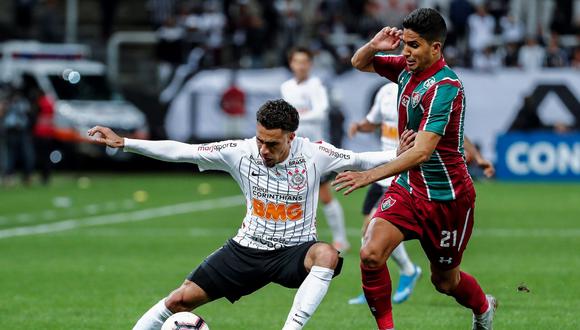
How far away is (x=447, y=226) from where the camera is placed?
892cm

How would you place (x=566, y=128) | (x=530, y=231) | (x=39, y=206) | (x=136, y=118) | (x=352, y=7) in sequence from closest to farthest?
(x=530, y=231), (x=39, y=206), (x=566, y=128), (x=136, y=118), (x=352, y=7)

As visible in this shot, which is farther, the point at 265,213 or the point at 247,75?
the point at 247,75

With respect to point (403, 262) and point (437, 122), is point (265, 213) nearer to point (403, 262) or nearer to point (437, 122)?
point (437, 122)

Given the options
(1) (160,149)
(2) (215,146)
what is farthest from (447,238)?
(1) (160,149)

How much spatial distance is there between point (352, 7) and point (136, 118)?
6.60 metres

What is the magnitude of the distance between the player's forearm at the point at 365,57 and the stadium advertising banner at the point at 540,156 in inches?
750

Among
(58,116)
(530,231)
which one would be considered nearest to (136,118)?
(58,116)

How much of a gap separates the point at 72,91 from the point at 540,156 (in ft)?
37.0

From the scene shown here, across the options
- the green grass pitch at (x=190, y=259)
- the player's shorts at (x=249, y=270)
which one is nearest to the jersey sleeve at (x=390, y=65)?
the player's shorts at (x=249, y=270)

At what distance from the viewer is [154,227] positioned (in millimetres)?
19359

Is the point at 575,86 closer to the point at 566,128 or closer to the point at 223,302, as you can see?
the point at 566,128

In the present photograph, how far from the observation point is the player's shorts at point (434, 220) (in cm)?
887

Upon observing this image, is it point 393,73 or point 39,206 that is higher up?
point 393,73

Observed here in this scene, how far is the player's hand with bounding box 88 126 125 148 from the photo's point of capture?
8578 mm
